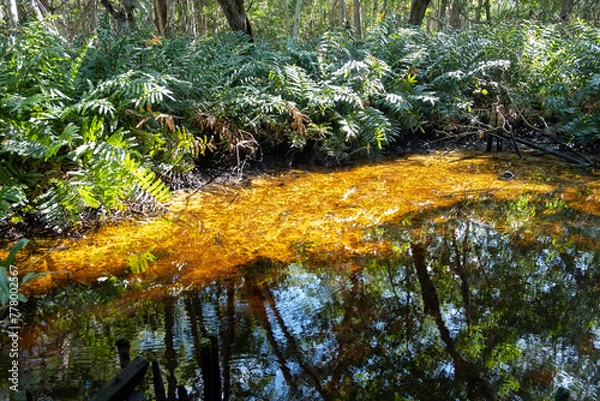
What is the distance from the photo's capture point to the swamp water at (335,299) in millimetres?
2029

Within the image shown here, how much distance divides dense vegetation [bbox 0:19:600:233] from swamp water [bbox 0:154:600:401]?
67 cm

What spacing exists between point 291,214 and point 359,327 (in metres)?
2.03

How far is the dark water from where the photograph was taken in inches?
78.2

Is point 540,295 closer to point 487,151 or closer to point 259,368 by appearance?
point 259,368

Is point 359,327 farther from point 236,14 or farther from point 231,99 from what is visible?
point 236,14

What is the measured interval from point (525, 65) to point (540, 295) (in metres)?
5.41

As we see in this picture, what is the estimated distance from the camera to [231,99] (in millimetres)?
5512

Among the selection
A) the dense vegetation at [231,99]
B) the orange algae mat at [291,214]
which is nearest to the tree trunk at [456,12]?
the dense vegetation at [231,99]

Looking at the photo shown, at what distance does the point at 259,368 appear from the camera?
6.89 feet

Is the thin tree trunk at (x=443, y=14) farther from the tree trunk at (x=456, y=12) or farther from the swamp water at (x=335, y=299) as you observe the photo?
the swamp water at (x=335, y=299)

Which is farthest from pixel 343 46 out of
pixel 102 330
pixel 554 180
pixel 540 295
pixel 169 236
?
pixel 102 330

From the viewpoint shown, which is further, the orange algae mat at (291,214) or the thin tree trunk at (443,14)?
the thin tree trunk at (443,14)

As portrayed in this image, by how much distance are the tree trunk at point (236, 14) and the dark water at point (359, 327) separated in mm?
5742

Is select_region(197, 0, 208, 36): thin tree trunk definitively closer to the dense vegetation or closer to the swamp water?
the dense vegetation
